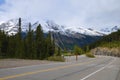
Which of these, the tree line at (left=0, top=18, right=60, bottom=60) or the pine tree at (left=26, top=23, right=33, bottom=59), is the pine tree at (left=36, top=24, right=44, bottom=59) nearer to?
the tree line at (left=0, top=18, right=60, bottom=60)

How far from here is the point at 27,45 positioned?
95.2 m

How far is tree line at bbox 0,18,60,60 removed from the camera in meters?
87.7

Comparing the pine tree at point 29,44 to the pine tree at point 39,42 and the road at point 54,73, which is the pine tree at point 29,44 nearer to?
the pine tree at point 39,42

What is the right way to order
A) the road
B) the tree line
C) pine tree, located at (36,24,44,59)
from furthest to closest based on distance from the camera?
pine tree, located at (36,24,44,59) → the tree line → the road

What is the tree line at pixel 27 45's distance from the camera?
87688 mm

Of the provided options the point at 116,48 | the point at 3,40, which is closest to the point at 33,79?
the point at 3,40

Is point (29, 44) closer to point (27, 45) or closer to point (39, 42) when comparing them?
point (27, 45)

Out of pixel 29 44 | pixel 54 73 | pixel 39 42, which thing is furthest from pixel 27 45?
pixel 54 73

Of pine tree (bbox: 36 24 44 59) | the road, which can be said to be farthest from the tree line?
the road

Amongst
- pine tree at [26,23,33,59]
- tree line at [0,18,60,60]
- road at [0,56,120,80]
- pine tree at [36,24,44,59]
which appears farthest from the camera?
pine tree at [36,24,44,59]

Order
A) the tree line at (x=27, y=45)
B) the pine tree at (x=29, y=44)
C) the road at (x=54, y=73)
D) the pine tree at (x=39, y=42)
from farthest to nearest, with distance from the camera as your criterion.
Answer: the pine tree at (x=39, y=42) < the pine tree at (x=29, y=44) < the tree line at (x=27, y=45) < the road at (x=54, y=73)

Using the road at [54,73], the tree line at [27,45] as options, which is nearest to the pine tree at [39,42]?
the tree line at [27,45]

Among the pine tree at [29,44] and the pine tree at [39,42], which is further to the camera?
the pine tree at [39,42]

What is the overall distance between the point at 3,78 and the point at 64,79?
3379mm
